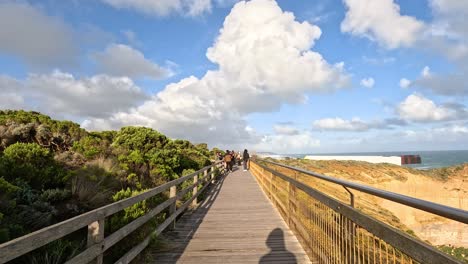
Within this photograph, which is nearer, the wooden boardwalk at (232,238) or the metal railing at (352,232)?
the metal railing at (352,232)

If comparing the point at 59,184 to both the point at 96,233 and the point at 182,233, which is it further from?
the point at 96,233

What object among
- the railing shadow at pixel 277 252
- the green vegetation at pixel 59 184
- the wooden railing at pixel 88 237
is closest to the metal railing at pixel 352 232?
the railing shadow at pixel 277 252

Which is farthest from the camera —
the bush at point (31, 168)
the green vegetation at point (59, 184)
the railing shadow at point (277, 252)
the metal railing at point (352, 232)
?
the bush at point (31, 168)

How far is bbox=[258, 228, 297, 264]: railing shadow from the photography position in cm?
530

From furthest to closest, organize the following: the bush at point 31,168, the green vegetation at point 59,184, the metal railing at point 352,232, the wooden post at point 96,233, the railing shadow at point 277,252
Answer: the bush at point 31,168, the railing shadow at point 277,252, the green vegetation at point 59,184, the wooden post at point 96,233, the metal railing at point 352,232

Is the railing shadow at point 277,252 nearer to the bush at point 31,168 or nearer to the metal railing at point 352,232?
the metal railing at point 352,232

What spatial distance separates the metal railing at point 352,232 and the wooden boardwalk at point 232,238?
1.35 ft

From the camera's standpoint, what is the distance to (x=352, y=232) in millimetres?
3508

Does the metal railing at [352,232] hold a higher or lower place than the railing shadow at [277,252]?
higher

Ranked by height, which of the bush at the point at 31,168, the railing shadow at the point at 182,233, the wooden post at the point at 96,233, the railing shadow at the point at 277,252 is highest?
the bush at the point at 31,168

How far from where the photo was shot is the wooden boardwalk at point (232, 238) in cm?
549

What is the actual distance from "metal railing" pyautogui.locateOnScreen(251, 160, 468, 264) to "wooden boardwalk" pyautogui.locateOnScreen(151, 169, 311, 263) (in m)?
0.41

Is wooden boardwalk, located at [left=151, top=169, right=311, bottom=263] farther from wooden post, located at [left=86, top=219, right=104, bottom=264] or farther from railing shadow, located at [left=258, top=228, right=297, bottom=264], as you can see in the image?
wooden post, located at [left=86, top=219, right=104, bottom=264]

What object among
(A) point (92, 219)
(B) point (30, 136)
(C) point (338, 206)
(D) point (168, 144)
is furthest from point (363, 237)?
(D) point (168, 144)
